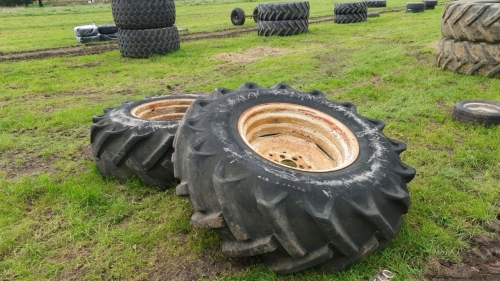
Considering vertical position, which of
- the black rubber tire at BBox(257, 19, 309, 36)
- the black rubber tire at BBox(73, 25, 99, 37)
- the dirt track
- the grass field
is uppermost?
the black rubber tire at BBox(73, 25, 99, 37)

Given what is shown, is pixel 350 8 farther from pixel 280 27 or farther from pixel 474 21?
pixel 474 21

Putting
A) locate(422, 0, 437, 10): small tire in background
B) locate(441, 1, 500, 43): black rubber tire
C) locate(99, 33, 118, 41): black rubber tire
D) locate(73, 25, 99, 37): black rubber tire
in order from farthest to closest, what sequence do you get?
locate(422, 0, 437, 10): small tire in background, locate(99, 33, 118, 41): black rubber tire, locate(73, 25, 99, 37): black rubber tire, locate(441, 1, 500, 43): black rubber tire

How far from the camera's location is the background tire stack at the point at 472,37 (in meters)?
5.62

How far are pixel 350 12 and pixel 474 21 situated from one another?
351 inches

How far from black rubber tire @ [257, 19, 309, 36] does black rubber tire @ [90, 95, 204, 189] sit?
8.65 m

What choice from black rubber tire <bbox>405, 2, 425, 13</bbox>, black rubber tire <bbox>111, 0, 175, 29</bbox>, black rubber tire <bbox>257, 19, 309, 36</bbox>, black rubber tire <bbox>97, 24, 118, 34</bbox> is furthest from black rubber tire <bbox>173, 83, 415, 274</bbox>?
black rubber tire <bbox>405, 2, 425, 13</bbox>

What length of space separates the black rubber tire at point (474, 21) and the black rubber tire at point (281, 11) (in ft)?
18.5

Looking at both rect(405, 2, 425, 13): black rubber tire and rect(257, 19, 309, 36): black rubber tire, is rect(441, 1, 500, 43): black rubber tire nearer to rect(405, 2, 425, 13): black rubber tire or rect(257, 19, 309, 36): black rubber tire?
rect(257, 19, 309, 36): black rubber tire

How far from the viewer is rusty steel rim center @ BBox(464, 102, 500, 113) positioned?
441cm

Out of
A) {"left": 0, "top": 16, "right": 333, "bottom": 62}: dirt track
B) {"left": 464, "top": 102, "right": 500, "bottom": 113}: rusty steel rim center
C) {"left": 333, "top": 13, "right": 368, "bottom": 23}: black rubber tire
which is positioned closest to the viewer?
{"left": 464, "top": 102, "right": 500, "bottom": 113}: rusty steel rim center

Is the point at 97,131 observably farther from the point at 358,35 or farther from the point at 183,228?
the point at 358,35

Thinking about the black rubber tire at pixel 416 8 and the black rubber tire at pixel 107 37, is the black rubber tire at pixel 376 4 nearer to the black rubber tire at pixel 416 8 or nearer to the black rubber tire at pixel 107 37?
the black rubber tire at pixel 416 8

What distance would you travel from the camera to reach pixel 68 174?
3.45 meters

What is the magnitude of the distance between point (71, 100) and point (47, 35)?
8.04m
